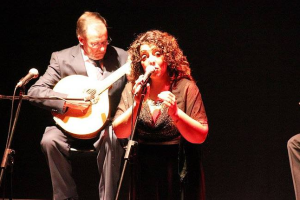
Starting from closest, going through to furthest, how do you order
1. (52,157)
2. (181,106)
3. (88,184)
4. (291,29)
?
(181,106) < (52,157) < (291,29) < (88,184)

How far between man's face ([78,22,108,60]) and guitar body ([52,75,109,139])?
0.21 meters

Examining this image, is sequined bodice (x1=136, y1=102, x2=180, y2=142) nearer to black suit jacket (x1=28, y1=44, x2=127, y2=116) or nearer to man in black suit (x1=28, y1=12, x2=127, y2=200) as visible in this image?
man in black suit (x1=28, y1=12, x2=127, y2=200)

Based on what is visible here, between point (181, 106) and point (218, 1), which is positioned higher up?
point (218, 1)

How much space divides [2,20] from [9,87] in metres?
0.66

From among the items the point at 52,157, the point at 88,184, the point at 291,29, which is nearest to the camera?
the point at 52,157

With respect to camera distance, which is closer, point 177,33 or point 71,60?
point 71,60

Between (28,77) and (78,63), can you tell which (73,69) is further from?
(28,77)

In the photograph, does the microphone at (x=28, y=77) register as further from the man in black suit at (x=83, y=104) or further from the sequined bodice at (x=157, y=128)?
the sequined bodice at (x=157, y=128)

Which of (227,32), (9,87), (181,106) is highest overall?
(227,32)

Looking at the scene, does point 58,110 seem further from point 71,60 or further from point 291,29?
point 291,29

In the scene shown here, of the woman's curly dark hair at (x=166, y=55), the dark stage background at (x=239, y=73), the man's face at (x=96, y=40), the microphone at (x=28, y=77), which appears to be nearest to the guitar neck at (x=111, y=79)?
the man's face at (x=96, y=40)

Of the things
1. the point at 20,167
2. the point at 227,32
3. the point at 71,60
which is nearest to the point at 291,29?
the point at 227,32

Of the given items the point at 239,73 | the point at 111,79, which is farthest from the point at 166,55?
the point at 239,73

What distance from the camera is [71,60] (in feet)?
11.6
